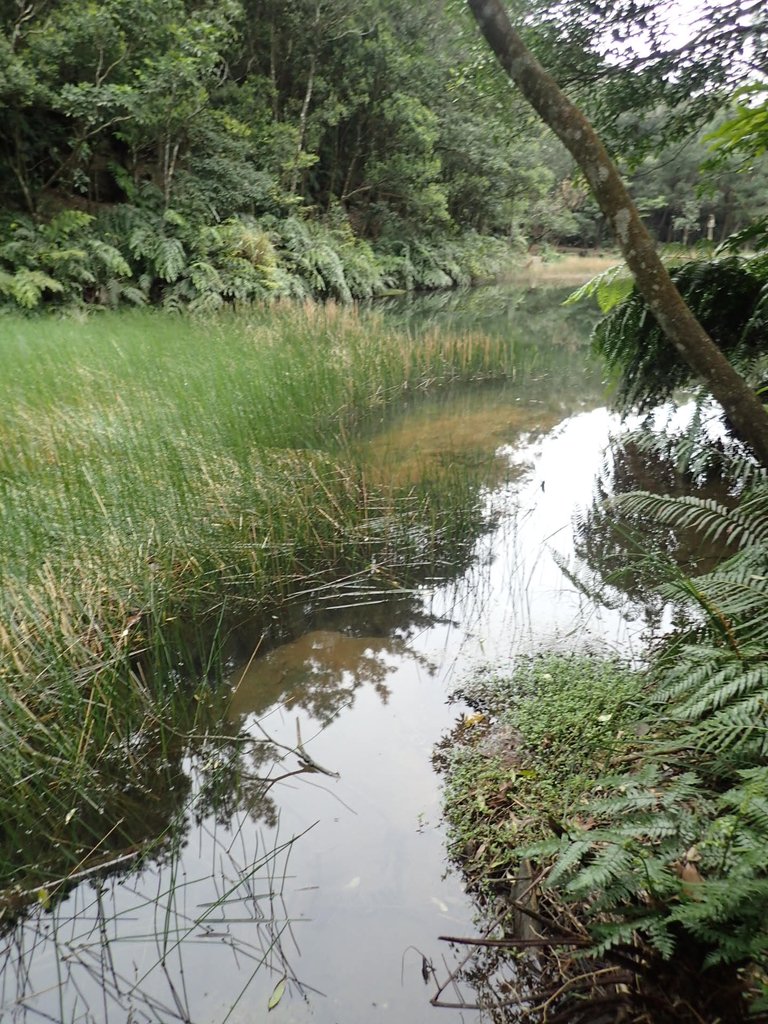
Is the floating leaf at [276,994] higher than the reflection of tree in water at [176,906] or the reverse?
higher

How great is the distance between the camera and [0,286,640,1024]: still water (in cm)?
135

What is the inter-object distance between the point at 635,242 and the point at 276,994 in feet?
7.90

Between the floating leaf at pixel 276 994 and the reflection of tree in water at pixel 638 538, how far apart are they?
1576 millimetres

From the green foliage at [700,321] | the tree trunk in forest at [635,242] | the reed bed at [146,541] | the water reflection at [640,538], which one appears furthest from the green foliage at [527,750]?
the green foliage at [700,321]

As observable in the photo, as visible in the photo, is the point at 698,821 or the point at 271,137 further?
the point at 271,137

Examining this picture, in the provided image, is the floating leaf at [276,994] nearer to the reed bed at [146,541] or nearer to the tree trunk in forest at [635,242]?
the reed bed at [146,541]

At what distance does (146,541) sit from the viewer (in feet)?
8.66

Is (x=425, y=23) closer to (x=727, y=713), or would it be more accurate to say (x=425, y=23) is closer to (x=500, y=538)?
(x=500, y=538)

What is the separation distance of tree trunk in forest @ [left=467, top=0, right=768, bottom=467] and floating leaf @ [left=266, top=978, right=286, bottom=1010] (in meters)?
2.10

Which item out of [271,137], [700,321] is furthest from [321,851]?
[271,137]

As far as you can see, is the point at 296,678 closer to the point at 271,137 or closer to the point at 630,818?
the point at 630,818

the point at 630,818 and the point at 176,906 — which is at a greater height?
the point at 630,818

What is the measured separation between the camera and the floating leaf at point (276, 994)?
4.35ft

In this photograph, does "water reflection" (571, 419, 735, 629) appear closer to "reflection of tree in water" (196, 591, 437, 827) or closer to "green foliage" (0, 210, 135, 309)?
"reflection of tree in water" (196, 591, 437, 827)
